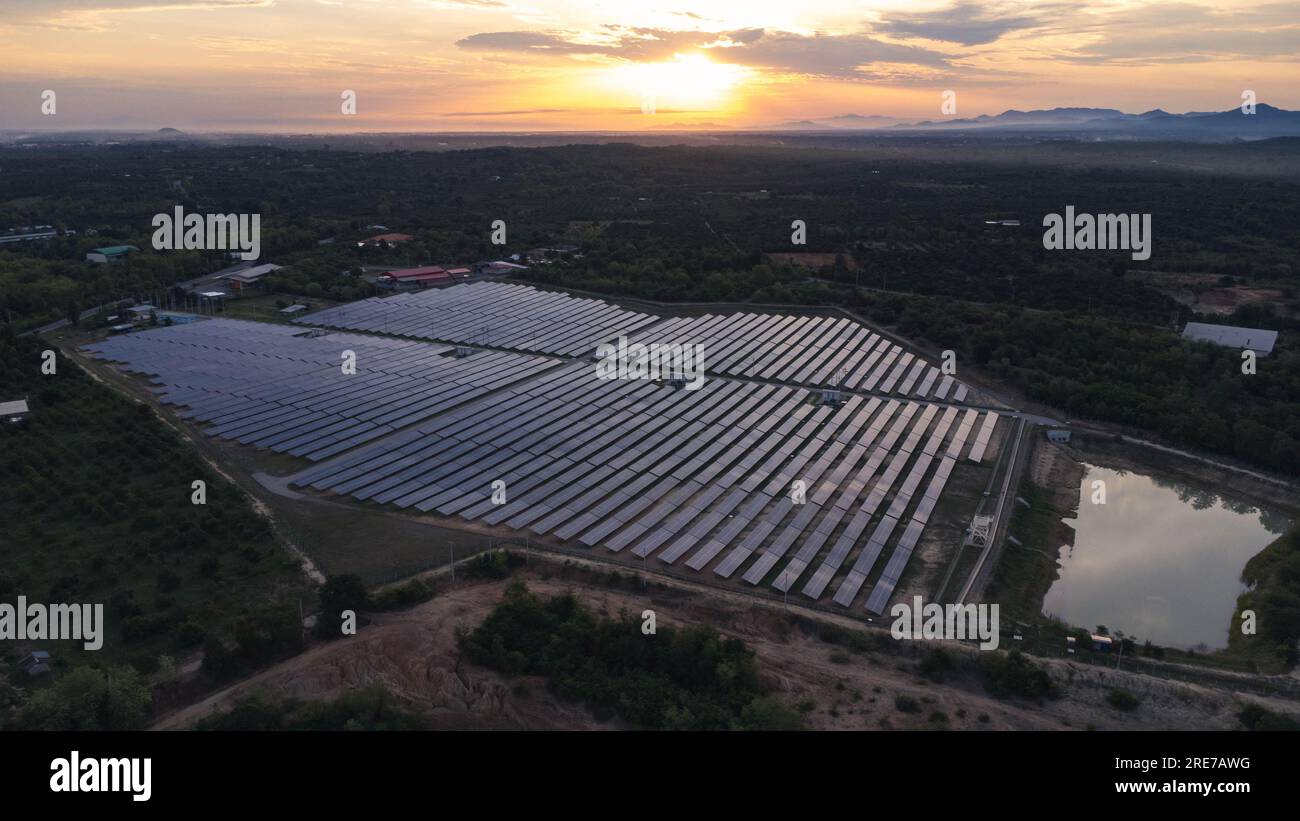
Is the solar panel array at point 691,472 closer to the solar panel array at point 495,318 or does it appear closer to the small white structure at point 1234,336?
the solar panel array at point 495,318

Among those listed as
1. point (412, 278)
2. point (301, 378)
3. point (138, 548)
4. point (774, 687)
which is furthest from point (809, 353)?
point (138, 548)

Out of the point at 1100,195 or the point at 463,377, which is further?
the point at 1100,195

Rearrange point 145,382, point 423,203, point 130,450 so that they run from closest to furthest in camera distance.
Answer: point 130,450 → point 145,382 → point 423,203

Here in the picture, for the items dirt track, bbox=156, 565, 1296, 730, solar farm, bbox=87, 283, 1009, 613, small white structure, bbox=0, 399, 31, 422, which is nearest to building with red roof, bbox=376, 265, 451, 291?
solar farm, bbox=87, 283, 1009, 613

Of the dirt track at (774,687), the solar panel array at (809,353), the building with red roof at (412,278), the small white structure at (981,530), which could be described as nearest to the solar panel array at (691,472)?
the small white structure at (981,530)

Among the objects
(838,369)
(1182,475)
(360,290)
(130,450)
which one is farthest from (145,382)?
(1182,475)

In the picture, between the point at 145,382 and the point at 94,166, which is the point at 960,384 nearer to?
the point at 145,382
